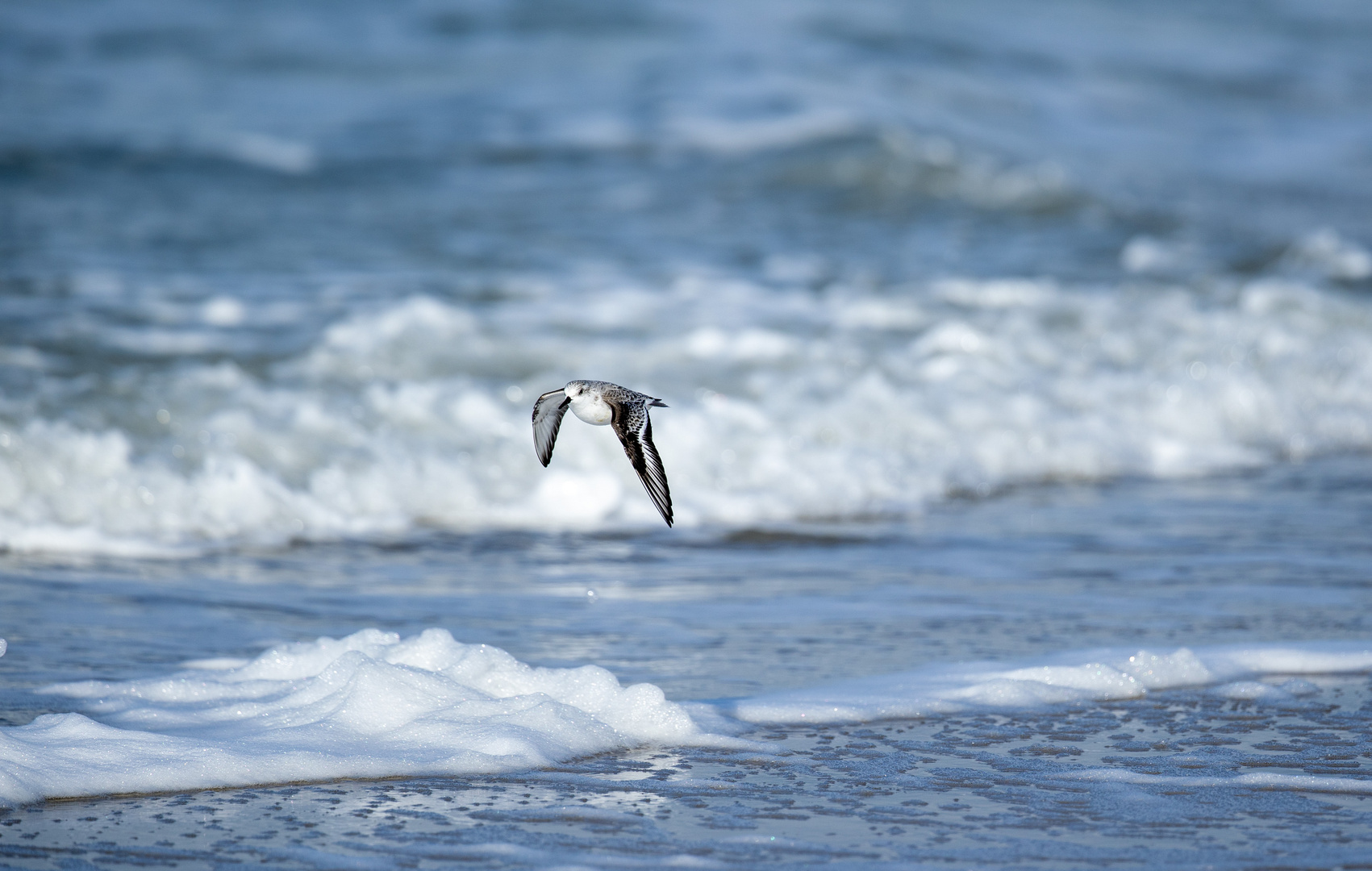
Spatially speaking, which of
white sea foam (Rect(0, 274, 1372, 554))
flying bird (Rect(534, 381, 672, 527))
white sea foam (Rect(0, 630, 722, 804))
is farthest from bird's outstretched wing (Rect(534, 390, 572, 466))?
white sea foam (Rect(0, 274, 1372, 554))

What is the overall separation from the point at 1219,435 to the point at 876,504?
2.17 metres

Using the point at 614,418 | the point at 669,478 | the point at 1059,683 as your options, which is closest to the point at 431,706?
the point at 614,418

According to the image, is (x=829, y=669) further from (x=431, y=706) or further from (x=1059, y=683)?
(x=431, y=706)

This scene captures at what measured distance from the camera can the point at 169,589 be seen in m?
4.49

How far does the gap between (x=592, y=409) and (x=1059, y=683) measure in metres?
1.40

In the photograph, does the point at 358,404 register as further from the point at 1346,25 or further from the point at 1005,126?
the point at 1346,25

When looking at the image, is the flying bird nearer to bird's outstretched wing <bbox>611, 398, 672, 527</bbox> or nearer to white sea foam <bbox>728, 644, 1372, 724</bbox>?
bird's outstretched wing <bbox>611, 398, 672, 527</bbox>

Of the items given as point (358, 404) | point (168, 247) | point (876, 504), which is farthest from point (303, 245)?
point (876, 504)

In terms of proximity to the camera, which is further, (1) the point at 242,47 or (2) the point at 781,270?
(1) the point at 242,47

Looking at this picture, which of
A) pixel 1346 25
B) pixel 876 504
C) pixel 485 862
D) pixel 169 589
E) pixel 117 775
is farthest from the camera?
pixel 1346 25

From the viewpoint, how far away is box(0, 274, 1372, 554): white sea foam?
5.41m

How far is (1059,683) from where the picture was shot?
12.3 ft

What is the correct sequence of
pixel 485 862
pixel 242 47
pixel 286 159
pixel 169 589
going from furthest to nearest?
pixel 242 47 → pixel 286 159 → pixel 169 589 → pixel 485 862

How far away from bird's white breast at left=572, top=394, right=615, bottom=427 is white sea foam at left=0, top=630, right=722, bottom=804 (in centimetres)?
66
